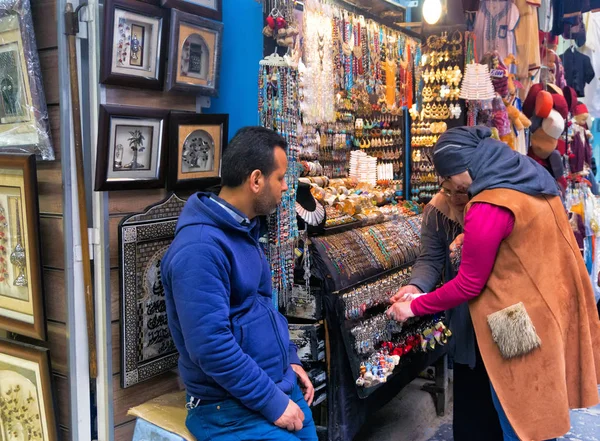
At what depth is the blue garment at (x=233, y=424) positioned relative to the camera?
1.89 meters

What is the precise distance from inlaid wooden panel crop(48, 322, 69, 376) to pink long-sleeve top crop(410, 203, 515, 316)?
1.51 meters

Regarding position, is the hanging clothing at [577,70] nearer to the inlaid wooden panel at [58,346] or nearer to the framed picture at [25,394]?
the inlaid wooden panel at [58,346]

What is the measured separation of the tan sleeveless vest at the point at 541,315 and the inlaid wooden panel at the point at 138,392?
1367 mm

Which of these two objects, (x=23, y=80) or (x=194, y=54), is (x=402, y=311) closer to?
(x=194, y=54)

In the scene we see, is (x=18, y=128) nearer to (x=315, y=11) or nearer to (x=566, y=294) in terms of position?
(x=315, y=11)

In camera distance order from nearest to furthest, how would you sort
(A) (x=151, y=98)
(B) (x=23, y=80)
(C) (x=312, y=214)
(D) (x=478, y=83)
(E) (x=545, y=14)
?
(B) (x=23, y=80) < (A) (x=151, y=98) < (C) (x=312, y=214) < (D) (x=478, y=83) < (E) (x=545, y=14)

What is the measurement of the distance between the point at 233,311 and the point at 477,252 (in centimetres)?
110

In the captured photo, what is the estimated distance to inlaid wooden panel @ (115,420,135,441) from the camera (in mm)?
2387

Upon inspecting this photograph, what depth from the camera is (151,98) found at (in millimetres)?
2445

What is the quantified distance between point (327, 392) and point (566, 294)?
120cm

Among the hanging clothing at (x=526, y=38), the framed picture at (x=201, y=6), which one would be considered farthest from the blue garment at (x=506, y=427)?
the hanging clothing at (x=526, y=38)

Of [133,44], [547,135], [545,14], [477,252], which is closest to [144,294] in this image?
[133,44]

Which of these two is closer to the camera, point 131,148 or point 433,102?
point 131,148

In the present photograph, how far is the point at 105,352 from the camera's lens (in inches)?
91.0
